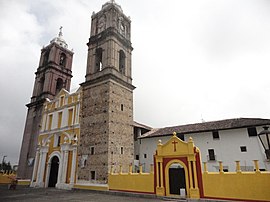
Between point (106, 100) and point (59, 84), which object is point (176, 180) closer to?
point (106, 100)

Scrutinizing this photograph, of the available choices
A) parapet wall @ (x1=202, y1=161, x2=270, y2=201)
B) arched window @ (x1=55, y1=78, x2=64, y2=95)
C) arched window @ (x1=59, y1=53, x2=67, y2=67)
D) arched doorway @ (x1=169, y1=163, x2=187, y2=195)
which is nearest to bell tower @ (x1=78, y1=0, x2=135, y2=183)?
arched doorway @ (x1=169, y1=163, x2=187, y2=195)

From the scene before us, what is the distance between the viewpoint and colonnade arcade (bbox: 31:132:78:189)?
18453 mm

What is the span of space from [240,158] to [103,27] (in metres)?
20.8

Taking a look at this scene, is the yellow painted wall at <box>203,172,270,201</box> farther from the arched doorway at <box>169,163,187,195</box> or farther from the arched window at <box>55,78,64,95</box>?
the arched window at <box>55,78,64,95</box>

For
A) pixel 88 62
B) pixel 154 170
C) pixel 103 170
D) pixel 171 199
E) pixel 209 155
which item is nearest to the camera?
pixel 171 199

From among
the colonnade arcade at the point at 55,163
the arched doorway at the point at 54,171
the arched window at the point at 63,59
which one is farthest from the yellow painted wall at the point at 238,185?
the arched window at the point at 63,59

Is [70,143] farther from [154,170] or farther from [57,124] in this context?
[154,170]

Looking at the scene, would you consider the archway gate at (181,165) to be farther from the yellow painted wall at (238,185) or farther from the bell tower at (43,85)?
the bell tower at (43,85)

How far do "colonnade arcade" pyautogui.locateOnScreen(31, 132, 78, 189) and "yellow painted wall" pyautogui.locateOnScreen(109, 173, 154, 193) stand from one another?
4.70m

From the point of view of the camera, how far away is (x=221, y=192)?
11.2m

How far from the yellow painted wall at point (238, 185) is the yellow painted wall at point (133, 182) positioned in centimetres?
396

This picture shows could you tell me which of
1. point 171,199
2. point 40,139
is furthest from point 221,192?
point 40,139

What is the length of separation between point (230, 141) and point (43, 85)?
25.7m

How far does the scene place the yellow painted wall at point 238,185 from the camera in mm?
10266
